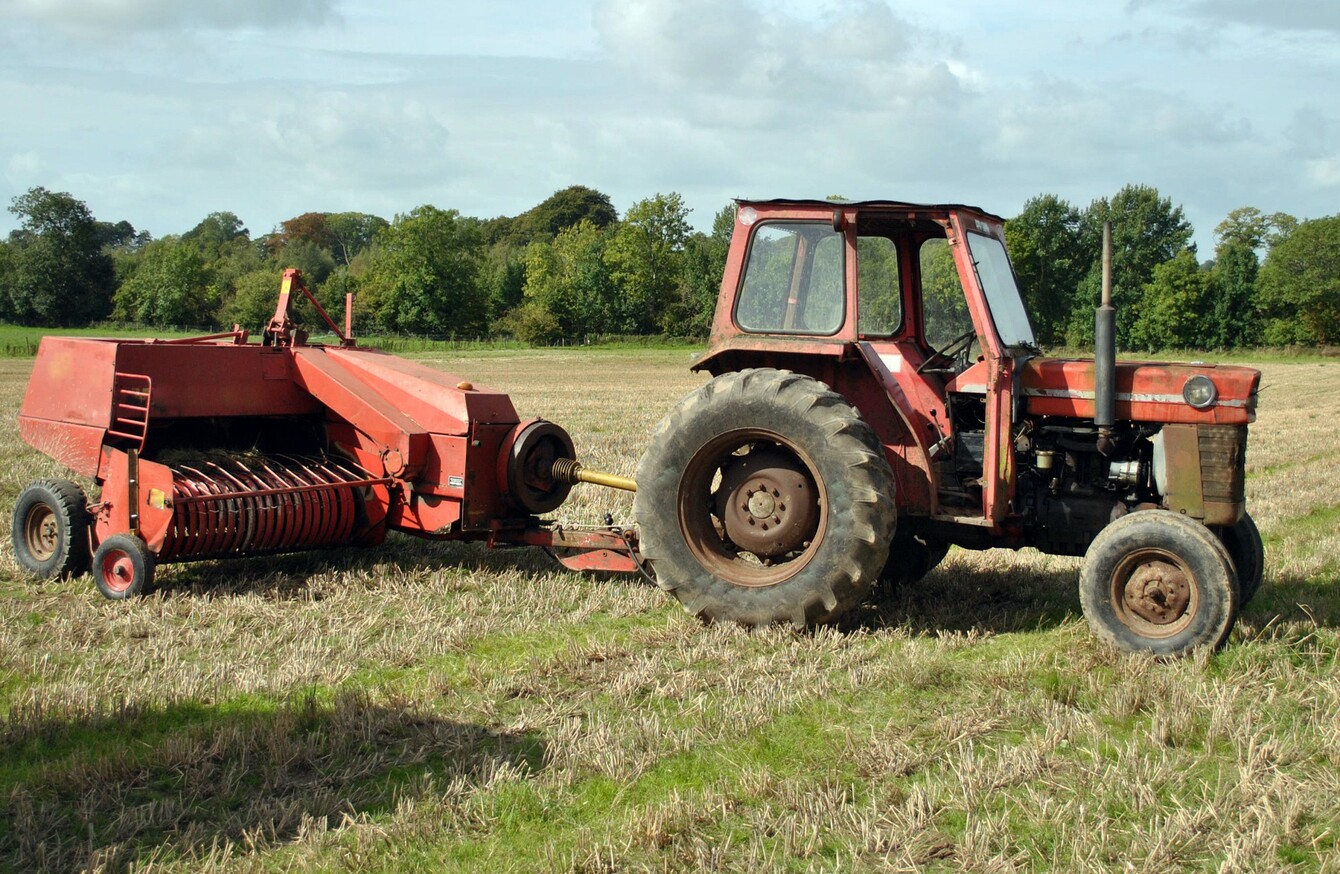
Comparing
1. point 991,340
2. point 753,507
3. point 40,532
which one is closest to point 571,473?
point 753,507

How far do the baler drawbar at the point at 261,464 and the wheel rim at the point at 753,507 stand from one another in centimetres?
80

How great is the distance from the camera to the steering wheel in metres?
6.30

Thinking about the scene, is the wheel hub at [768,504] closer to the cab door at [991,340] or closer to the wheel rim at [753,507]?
the wheel rim at [753,507]

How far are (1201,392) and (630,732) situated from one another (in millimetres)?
3253

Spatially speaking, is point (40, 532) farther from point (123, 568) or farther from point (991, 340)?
point (991, 340)

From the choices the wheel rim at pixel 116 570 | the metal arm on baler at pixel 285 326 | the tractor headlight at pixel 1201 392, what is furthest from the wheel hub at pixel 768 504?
the metal arm on baler at pixel 285 326

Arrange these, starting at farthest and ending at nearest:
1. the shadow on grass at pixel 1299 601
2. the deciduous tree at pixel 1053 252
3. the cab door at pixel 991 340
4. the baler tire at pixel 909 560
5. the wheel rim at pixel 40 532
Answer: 1. the deciduous tree at pixel 1053 252
2. the wheel rim at pixel 40 532
3. the baler tire at pixel 909 560
4. the shadow on grass at pixel 1299 601
5. the cab door at pixel 991 340

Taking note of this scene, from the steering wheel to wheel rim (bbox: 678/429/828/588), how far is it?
2.94 feet

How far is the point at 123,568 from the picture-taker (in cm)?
678

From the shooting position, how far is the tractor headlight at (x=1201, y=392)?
18.7 ft

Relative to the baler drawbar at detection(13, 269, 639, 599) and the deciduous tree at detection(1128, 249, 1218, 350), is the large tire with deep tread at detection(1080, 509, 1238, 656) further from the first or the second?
the deciduous tree at detection(1128, 249, 1218, 350)

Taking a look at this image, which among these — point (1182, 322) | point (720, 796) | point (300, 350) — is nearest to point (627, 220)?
point (1182, 322)

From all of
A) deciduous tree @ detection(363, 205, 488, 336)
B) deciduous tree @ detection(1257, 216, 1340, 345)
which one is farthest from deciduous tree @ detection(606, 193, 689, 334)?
deciduous tree @ detection(1257, 216, 1340, 345)

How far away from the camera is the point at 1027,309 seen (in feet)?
22.0
